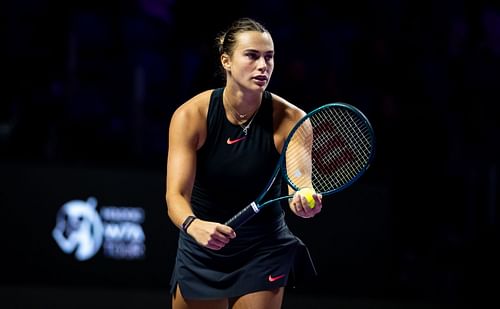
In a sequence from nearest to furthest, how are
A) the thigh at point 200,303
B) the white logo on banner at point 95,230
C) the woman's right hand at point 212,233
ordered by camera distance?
the woman's right hand at point 212,233 → the thigh at point 200,303 → the white logo on banner at point 95,230

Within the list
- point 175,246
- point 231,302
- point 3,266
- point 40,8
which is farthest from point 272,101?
point 40,8

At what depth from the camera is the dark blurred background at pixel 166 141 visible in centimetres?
660

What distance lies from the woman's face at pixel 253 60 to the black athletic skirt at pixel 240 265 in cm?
60

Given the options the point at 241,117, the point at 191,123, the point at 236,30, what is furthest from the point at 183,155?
the point at 236,30

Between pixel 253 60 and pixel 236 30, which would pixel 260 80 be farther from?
pixel 236 30

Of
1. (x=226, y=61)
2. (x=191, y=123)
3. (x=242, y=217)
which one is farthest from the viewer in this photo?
(x=226, y=61)

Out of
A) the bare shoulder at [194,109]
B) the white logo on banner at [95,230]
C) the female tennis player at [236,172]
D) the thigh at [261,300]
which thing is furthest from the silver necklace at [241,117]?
the white logo on banner at [95,230]

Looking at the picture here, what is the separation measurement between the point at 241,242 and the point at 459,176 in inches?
156

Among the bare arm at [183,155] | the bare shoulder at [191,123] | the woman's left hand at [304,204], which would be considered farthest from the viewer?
the bare shoulder at [191,123]

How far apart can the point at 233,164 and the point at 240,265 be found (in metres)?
0.42

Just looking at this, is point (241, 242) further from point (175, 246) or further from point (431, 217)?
point (431, 217)

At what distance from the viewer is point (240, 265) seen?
3537mm

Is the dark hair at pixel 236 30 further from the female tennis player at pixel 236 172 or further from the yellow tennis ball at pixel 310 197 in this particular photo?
the yellow tennis ball at pixel 310 197

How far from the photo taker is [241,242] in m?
3.53
